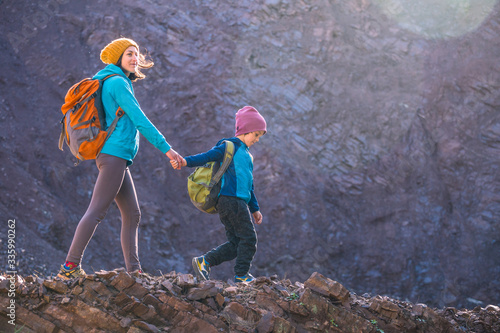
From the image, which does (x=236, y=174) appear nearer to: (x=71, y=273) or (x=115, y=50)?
(x=115, y=50)

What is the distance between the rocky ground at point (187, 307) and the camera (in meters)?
3.38

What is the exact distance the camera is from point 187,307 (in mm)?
3609

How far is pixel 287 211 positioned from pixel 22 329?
6.54m

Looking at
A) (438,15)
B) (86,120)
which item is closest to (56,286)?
(86,120)

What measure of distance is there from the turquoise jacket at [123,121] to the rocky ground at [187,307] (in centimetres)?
Result: 100

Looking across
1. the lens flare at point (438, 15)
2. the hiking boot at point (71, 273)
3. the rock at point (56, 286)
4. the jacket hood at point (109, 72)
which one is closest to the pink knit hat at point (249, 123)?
the jacket hood at point (109, 72)

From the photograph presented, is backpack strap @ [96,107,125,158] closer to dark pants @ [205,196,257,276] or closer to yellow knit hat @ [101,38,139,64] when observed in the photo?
yellow knit hat @ [101,38,139,64]

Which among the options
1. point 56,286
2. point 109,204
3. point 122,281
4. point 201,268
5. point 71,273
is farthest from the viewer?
point 201,268

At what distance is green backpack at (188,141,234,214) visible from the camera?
443cm

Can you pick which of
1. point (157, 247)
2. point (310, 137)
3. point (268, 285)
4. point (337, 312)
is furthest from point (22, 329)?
point (310, 137)

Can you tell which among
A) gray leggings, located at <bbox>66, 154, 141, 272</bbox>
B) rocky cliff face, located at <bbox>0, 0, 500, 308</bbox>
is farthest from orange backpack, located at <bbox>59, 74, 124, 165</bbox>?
rocky cliff face, located at <bbox>0, 0, 500, 308</bbox>

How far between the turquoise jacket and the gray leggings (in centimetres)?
9

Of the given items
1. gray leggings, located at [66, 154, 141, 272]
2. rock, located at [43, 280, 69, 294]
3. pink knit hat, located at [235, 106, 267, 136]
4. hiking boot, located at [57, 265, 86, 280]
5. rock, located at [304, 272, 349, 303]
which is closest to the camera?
rock, located at [43, 280, 69, 294]

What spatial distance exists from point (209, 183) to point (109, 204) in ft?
2.95
